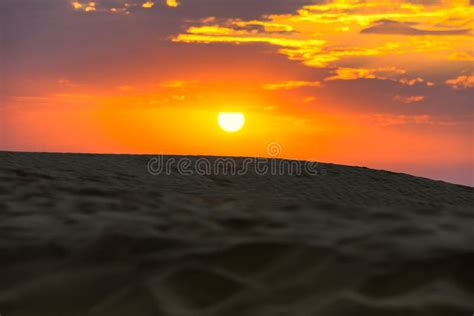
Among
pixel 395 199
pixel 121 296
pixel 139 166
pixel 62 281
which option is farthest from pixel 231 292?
pixel 139 166

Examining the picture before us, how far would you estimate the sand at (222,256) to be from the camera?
3145mm

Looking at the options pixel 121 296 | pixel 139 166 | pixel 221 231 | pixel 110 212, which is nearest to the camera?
pixel 121 296

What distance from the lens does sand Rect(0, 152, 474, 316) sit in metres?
3.14

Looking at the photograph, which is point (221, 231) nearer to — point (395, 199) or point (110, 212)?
point (110, 212)

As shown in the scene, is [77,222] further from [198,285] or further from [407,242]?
[407,242]

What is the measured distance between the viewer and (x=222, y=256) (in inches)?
152

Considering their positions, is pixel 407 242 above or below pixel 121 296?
above

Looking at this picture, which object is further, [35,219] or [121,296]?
[35,219]

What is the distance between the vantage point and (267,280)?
3492mm

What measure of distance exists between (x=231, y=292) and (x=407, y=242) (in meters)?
1.70

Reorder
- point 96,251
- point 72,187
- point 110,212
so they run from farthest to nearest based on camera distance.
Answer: point 72,187
point 110,212
point 96,251

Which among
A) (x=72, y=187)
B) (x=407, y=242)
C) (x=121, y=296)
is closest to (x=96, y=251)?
(x=121, y=296)

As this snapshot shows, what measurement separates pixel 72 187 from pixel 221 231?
307cm

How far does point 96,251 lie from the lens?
402cm
